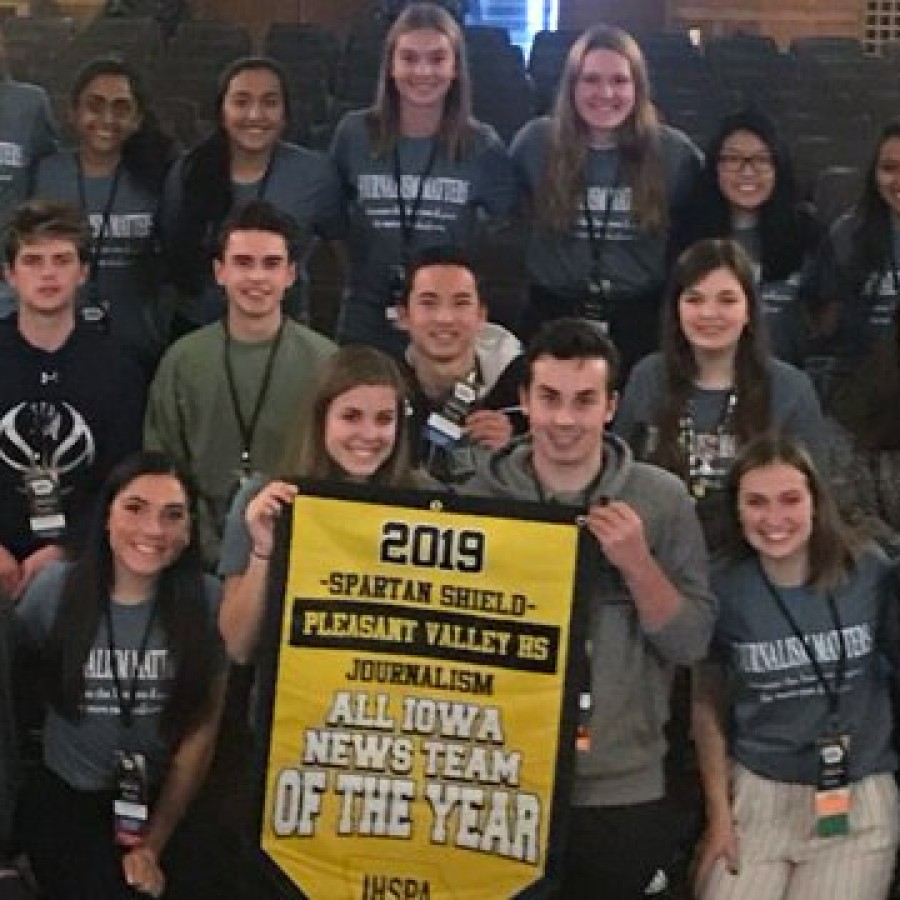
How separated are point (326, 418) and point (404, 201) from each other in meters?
1.48

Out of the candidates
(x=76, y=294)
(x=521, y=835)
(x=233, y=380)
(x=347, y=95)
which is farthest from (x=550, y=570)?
(x=347, y=95)

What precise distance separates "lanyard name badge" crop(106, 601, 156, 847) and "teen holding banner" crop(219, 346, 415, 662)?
0.24 meters

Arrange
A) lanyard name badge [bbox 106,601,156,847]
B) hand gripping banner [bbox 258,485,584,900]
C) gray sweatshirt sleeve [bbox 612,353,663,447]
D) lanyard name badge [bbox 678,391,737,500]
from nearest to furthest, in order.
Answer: hand gripping banner [bbox 258,485,584,900]
lanyard name badge [bbox 106,601,156,847]
lanyard name badge [bbox 678,391,737,500]
gray sweatshirt sleeve [bbox 612,353,663,447]

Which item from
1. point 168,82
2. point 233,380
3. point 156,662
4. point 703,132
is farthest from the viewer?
point 168,82

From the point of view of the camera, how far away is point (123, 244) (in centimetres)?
491

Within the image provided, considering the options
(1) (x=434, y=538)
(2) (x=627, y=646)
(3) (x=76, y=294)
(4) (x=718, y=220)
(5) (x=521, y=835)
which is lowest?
(5) (x=521, y=835)

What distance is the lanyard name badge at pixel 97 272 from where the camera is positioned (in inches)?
191

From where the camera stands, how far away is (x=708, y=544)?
373cm

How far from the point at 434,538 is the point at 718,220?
1959 millimetres

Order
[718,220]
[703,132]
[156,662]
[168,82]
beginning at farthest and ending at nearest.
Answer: [168,82] < [703,132] < [718,220] < [156,662]

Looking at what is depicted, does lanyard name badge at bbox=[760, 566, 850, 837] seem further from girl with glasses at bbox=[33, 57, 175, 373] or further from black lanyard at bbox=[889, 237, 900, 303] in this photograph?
girl with glasses at bbox=[33, 57, 175, 373]

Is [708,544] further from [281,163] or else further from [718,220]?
[281,163]

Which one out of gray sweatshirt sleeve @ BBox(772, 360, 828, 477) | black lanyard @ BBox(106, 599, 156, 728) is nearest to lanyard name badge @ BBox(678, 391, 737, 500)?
gray sweatshirt sleeve @ BBox(772, 360, 828, 477)

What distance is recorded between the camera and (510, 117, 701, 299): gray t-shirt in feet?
15.8
